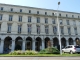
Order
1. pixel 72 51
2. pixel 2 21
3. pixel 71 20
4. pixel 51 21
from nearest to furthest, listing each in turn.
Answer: pixel 72 51 < pixel 2 21 < pixel 51 21 < pixel 71 20

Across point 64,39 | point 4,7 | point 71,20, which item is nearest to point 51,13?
point 71,20

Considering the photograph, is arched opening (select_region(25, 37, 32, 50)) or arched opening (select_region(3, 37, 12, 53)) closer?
arched opening (select_region(3, 37, 12, 53))

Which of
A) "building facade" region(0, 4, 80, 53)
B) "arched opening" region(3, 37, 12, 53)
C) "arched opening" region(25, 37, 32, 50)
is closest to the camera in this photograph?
"building facade" region(0, 4, 80, 53)

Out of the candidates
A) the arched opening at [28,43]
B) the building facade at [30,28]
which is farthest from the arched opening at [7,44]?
the arched opening at [28,43]

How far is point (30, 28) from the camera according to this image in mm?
36062

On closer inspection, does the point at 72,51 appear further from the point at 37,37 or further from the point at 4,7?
the point at 4,7

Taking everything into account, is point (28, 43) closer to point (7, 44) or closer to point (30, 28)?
point (30, 28)

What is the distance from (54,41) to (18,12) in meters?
16.5

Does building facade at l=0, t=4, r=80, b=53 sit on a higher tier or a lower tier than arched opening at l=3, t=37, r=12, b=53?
higher

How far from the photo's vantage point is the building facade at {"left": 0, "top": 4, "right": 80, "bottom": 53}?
33.8 meters

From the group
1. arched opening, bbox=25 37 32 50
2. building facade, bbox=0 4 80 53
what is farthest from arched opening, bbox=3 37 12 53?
arched opening, bbox=25 37 32 50

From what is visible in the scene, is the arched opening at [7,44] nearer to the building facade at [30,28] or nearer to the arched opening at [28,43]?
the building facade at [30,28]

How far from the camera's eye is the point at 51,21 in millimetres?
39188

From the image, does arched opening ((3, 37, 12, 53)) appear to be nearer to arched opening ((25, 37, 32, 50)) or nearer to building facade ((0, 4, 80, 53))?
building facade ((0, 4, 80, 53))
